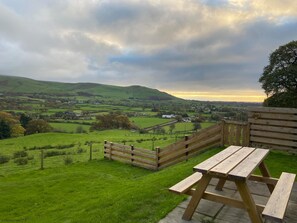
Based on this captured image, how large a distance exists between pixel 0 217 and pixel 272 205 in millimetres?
7303

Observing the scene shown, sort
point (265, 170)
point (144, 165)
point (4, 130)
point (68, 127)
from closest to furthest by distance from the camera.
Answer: point (265, 170) → point (144, 165) → point (4, 130) → point (68, 127)

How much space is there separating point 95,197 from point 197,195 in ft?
13.4

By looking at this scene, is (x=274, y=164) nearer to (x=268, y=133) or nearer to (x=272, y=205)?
(x=268, y=133)

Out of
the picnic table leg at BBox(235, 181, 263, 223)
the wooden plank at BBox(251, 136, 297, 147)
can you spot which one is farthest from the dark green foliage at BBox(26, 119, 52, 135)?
the picnic table leg at BBox(235, 181, 263, 223)

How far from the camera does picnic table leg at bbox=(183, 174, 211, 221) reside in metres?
4.63

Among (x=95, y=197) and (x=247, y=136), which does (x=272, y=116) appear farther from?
(x=95, y=197)

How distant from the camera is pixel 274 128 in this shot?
12188mm

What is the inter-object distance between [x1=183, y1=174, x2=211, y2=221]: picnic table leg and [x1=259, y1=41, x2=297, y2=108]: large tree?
1899cm

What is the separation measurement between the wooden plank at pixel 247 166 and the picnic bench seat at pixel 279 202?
543 millimetres

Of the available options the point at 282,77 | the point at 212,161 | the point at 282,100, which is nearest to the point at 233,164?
the point at 212,161

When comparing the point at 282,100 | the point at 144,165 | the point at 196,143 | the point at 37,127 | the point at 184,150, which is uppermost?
the point at 282,100

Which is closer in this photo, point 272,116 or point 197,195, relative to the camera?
point 197,195

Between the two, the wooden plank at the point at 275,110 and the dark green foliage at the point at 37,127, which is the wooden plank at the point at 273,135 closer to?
the wooden plank at the point at 275,110

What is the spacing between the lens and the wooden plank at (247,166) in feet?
13.8
